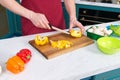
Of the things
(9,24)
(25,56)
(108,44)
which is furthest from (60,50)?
(9,24)

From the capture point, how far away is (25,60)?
3.32 ft

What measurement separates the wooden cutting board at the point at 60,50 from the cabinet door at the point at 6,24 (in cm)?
182

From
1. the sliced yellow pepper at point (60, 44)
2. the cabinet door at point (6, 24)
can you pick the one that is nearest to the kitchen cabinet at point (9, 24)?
the cabinet door at point (6, 24)

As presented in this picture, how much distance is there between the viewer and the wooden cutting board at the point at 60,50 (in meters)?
1.09

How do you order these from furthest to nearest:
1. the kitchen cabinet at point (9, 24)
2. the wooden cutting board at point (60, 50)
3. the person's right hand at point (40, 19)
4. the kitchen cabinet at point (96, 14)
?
1. the kitchen cabinet at point (9, 24)
2. the kitchen cabinet at point (96, 14)
3. the person's right hand at point (40, 19)
4. the wooden cutting board at point (60, 50)

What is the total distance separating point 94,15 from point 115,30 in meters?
1.17

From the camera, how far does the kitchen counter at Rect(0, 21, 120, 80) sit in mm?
944

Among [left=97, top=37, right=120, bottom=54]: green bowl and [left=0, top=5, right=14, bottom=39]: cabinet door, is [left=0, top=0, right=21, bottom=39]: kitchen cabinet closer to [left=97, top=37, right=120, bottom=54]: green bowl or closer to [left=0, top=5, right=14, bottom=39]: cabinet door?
[left=0, top=5, right=14, bottom=39]: cabinet door

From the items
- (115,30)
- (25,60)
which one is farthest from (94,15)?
(25,60)

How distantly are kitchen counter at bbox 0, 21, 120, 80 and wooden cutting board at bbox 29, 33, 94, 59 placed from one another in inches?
0.8

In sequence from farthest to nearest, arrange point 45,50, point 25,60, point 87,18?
1. point 87,18
2. point 45,50
3. point 25,60

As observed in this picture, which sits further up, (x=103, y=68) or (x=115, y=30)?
(x=115, y=30)

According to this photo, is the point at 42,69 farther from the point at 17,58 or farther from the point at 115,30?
the point at 115,30

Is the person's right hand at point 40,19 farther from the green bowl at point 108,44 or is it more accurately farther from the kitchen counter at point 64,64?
the green bowl at point 108,44
